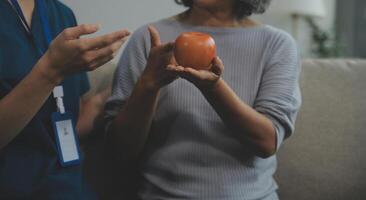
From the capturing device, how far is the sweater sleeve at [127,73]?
3.76ft

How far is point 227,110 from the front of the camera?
0.98 meters

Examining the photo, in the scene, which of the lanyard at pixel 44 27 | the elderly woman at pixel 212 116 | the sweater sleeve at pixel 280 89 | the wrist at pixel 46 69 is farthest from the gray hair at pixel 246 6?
the wrist at pixel 46 69

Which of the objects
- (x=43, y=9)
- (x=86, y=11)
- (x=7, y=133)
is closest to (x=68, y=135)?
(x=7, y=133)

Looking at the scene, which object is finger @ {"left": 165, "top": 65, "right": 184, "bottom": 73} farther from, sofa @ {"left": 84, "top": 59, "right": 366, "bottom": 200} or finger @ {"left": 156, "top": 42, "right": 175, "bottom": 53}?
sofa @ {"left": 84, "top": 59, "right": 366, "bottom": 200}

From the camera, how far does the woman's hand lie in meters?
0.94

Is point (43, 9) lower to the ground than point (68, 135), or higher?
higher

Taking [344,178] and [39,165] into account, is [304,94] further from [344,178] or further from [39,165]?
[39,165]

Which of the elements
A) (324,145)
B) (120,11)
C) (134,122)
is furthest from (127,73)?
(324,145)

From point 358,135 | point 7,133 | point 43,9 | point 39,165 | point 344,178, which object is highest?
point 43,9

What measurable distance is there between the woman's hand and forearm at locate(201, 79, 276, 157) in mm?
96

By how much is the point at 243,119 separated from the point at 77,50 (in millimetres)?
395

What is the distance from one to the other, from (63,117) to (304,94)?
755 mm

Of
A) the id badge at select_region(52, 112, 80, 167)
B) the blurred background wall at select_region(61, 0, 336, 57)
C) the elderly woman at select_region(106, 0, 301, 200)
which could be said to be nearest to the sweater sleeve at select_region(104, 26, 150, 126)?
the elderly woman at select_region(106, 0, 301, 200)

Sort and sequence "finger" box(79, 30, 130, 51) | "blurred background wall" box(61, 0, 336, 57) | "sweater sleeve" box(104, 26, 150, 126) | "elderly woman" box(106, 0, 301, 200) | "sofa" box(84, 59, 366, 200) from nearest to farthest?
"finger" box(79, 30, 130, 51) < "elderly woman" box(106, 0, 301, 200) < "sweater sleeve" box(104, 26, 150, 126) < "sofa" box(84, 59, 366, 200) < "blurred background wall" box(61, 0, 336, 57)
